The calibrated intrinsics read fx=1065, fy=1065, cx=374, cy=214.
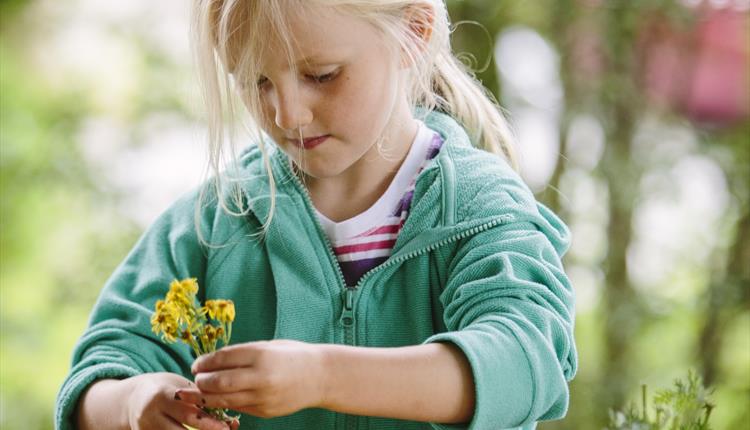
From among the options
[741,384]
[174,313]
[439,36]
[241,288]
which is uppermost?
[439,36]

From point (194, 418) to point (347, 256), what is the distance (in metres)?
0.34

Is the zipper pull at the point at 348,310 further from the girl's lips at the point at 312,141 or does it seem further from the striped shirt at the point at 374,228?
the girl's lips at the point at 312,141

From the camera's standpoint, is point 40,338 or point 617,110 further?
point 40,338

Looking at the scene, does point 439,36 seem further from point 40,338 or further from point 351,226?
point 40,338

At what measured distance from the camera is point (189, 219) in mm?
1371

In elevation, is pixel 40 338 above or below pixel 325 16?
below

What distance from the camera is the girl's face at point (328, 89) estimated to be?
1.12 metres

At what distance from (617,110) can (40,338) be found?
1717 millimetres

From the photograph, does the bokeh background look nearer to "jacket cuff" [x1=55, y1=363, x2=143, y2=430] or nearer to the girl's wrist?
"jacket cuff" [x1=55, y1=363, x2=143, y2=430]

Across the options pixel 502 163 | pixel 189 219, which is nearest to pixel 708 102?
pixel 502 163

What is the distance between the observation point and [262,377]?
0.89 meters

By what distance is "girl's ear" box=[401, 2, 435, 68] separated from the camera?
1244mm

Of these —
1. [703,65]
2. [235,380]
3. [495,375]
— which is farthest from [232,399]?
[703,65]

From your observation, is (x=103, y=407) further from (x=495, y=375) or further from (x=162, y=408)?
(x=495, y=375)
